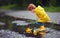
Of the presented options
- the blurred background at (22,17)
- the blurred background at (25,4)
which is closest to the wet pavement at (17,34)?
the blurred background at (22,17)

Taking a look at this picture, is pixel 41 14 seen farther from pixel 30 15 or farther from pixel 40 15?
pixel 30 15

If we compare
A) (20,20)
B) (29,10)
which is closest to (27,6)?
(29,10)

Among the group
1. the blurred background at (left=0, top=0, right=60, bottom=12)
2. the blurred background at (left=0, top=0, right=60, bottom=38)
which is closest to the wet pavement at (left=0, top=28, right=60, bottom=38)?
the blurred background at (left=0, top=0, right=60, bottom=38)

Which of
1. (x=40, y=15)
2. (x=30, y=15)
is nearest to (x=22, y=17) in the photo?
(x=30, y=15)

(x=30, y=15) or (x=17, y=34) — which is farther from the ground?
(x=30, y=15)

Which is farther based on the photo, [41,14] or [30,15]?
[30,15]

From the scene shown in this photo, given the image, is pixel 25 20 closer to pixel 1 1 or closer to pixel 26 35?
pixel 26 35

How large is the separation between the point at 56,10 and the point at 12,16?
14.2 inches

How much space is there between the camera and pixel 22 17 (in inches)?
51.3

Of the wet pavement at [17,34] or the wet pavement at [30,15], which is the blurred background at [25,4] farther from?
the wet pavement at [17,34]

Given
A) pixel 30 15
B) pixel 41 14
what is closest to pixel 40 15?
pixel 41 14

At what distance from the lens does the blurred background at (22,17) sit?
1.18 meters

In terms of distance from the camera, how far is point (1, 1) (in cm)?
142

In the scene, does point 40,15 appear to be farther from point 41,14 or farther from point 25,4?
point 25,4
